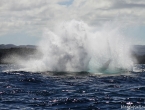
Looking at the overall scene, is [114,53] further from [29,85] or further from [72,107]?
[72,107]

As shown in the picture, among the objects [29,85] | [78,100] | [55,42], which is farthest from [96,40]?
[78,100]

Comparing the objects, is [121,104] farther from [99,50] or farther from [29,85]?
[99,50]

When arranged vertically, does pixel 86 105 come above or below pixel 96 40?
below

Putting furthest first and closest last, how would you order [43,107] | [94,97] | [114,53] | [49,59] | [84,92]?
1. [114,53]
2. [49,59]
3. [84,92]
4. [94,97]
5. [43,107]

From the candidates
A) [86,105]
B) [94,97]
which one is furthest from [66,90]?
[86,105]

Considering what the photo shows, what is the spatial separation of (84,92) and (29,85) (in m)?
8.76

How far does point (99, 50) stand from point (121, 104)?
139 ft

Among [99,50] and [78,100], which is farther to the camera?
[99,50]

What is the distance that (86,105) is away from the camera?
2694 cm

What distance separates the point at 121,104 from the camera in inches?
1073

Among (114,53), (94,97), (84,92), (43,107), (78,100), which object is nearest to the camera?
Result: (43,107)

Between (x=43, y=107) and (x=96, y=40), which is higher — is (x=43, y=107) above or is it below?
below

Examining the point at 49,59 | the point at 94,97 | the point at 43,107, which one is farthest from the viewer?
the point at 49,59

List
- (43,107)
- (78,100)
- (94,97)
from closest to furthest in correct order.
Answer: (43,107)
(78,100)
(94,97)
